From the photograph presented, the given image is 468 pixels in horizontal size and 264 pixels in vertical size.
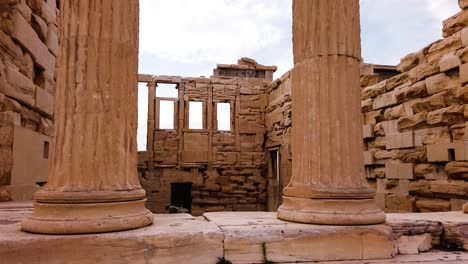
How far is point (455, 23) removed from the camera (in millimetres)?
6230

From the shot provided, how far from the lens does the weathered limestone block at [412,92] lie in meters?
6.89

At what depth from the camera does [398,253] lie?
11.4ft

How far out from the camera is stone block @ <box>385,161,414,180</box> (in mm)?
Answer: 7209

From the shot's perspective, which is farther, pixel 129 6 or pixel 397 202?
pixel 397 202

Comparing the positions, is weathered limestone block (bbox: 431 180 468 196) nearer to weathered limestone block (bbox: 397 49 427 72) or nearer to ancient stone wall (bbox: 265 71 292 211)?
weathered limestone block (bbox: 397 49 427 72)

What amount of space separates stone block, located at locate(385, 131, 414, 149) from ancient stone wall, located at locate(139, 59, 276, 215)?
697 cm

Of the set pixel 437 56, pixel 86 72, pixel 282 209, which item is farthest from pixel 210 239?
pixel 437 56

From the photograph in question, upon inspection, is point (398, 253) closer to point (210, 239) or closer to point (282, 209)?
point (282, 209)

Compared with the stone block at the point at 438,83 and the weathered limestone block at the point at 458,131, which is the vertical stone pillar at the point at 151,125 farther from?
the weathered limestone block at the point at 458,131

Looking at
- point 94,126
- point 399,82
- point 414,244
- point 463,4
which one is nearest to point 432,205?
point 399,82

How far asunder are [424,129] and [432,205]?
51.5 inches

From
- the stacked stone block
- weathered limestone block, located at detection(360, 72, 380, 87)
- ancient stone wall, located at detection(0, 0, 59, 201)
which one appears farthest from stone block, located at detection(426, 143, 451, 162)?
ancient stone wall, located at detection(0, 0, 59, 201)

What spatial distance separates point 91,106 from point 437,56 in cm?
581

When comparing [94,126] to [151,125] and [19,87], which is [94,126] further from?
[151,125]
